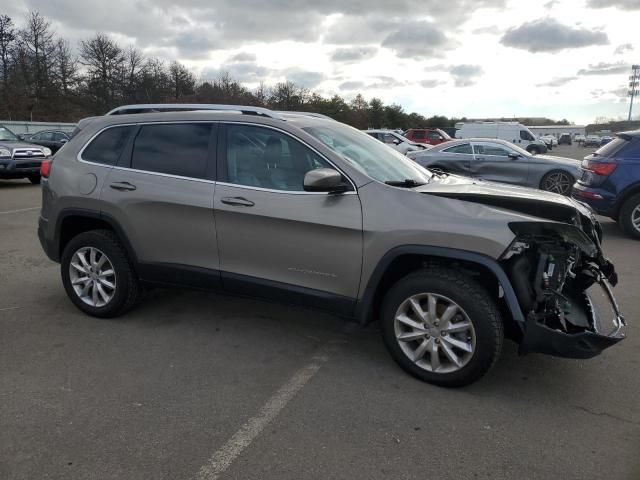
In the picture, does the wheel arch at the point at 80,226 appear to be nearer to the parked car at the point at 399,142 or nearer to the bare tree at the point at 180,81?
the parked car at the point at 399,142

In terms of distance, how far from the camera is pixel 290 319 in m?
4.44

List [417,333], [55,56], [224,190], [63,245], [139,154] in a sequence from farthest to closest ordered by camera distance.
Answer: [55,56]
[63,245]
[139,154]
[224,190]
[417,333]

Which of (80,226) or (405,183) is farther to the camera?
(80,226)

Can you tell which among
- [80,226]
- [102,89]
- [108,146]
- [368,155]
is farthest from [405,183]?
[102,89]

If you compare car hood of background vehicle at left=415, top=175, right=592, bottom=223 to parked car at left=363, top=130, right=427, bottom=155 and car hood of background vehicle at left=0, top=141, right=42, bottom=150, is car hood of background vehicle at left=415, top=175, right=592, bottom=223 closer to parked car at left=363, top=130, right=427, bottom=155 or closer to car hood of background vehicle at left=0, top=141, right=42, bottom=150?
car hood of background vehicle at left=0, top=141, right=42, bottom=150

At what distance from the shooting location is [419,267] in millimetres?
3412

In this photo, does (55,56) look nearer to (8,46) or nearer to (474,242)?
(8,46)

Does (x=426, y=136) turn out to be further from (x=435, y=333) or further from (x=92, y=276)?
(x=435, y=333)

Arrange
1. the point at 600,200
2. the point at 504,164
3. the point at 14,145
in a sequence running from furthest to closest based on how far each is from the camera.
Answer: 1. the point at 14,145
2. the point at 504,164
3. the point at 600,200

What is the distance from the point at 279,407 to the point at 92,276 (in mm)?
2293

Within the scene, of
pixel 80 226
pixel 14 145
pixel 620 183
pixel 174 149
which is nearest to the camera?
pixel 174 149

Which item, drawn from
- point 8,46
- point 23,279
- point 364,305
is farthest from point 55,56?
point 364,305

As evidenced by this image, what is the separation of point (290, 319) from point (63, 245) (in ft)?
7.32

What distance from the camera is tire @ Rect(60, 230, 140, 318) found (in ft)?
13.9
